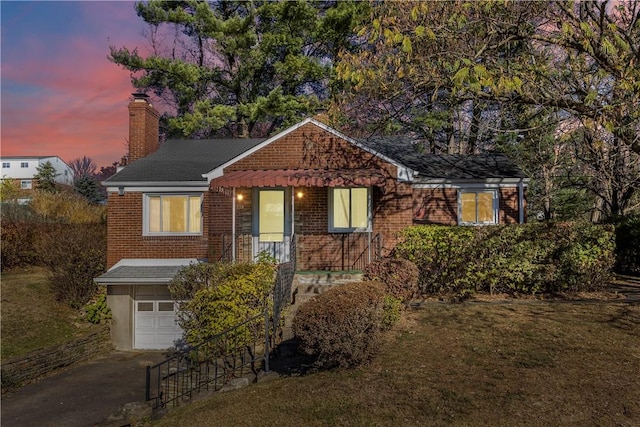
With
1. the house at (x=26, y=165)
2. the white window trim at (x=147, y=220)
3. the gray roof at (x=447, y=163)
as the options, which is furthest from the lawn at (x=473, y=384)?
the house at (x=26, y=165)

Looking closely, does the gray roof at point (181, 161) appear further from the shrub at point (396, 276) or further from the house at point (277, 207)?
the shrub at point (396, 276)

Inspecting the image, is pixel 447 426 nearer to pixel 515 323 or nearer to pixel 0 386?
pixel 515 323

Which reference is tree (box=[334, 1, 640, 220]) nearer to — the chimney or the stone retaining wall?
the chimney

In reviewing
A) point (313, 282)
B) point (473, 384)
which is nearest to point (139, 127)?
point (313, 282)

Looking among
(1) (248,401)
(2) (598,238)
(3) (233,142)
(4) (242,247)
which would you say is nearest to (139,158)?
(3) (233,142)

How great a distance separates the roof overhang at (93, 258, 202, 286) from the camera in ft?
45.6

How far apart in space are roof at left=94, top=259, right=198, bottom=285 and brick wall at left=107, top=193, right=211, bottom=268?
0.93 ft

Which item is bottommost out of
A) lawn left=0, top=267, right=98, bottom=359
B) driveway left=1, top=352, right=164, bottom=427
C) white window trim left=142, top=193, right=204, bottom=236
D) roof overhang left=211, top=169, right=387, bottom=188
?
driveway left=1, top=352, right=164, bottom=427

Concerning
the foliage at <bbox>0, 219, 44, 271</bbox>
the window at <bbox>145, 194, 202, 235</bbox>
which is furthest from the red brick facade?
the foliage at <bbox>0, 219, 44, 271</bbox>

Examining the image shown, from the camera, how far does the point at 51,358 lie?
13.1m

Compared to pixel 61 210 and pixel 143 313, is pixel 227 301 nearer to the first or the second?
pixel 143 313

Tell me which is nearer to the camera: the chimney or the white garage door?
the white garage door

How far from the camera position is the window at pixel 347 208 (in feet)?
47.9

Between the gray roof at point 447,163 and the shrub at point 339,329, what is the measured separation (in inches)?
327
